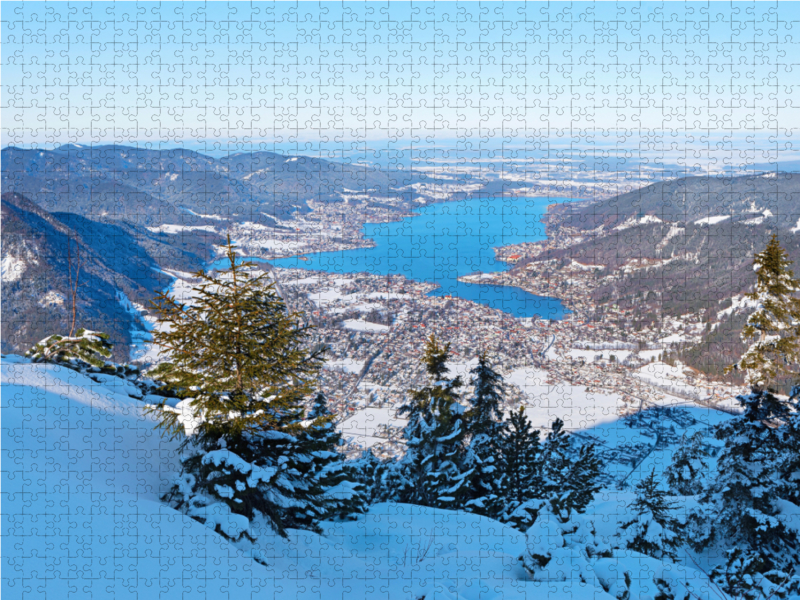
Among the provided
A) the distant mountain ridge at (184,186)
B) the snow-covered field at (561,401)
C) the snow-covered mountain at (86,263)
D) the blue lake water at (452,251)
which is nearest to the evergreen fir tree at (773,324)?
the snow-covered field at (561,401)

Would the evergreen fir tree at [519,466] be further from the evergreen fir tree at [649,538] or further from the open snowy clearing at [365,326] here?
the open snowy clearing at [365,326]

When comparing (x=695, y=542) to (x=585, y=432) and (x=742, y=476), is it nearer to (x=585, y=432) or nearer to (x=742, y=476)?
(x=742, y=476)

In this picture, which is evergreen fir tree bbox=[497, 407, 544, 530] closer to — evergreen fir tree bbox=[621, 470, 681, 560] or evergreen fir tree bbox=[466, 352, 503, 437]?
evergreen fir tree bbox=[466, 352, 503, 437]

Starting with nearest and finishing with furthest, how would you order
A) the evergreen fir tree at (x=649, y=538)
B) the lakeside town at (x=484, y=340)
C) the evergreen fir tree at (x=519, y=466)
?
the evergreen fir tree at (x=649, y=538)
the evergreen fir tree at (x=519, y=466)
the lakeside town at (x=484, y=340)

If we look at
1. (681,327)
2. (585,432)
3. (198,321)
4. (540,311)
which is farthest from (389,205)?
(198,321)

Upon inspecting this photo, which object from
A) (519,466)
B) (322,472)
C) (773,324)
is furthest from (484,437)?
(322,472)
